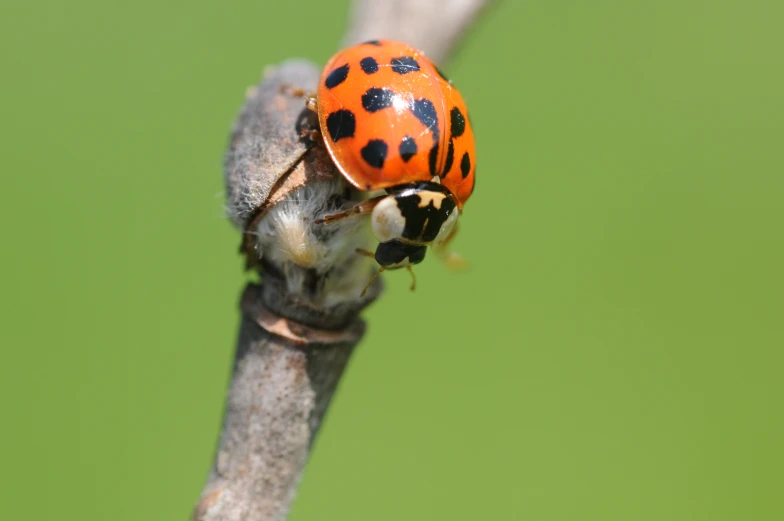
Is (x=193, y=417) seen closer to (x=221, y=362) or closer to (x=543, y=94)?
(x=221, y=362)

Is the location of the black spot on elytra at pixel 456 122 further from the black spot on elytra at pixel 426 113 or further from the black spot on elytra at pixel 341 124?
the black spot on elytra at pixel 341 124

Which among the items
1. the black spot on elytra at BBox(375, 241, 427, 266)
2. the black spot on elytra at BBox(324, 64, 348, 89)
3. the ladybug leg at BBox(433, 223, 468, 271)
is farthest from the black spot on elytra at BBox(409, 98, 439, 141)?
the ladybug leg at BBox(433, 223, 468, 271)

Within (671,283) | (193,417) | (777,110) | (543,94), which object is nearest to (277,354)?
(193,417)

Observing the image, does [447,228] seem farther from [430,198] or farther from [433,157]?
[433,157]

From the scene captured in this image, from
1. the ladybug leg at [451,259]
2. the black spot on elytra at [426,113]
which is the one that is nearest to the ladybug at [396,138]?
the black spot on elytra at [426,113]

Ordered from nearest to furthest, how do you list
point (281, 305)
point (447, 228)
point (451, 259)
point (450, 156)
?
1. point (281, 305)
2. point (450, 156)
3. point (447, 228)
4. point (451, 259)

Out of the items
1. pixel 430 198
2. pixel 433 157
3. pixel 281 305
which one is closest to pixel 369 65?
pixel 433 157
